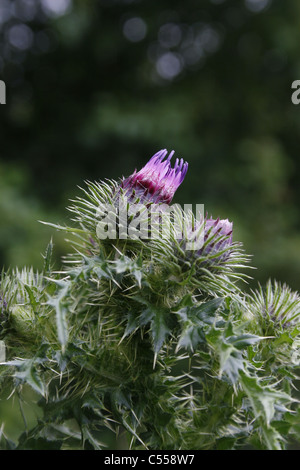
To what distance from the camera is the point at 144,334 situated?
2.17 m

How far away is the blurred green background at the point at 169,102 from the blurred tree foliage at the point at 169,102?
0.02 metres

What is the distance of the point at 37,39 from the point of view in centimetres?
952

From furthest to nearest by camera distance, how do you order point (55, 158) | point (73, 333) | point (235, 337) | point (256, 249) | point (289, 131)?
point (289, 131), point (55, 158), point (256, 249), point (73, 333), point (235, 337)

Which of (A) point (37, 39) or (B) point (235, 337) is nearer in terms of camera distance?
(B) point (235, 337)

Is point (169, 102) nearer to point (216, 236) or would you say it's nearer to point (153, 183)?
point (153, 183)

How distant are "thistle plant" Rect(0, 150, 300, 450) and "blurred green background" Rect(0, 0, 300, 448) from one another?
216 inches

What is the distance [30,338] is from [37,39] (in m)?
8.17

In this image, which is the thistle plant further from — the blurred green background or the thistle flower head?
the blurred green background

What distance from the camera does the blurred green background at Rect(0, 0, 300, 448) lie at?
332 inches

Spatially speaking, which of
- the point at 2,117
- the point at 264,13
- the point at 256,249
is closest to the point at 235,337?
the point at 256,249

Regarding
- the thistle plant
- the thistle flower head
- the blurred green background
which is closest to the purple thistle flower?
the thistle plant

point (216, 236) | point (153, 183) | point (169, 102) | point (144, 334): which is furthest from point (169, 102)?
point (144, 334)

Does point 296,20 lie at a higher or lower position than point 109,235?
higher
